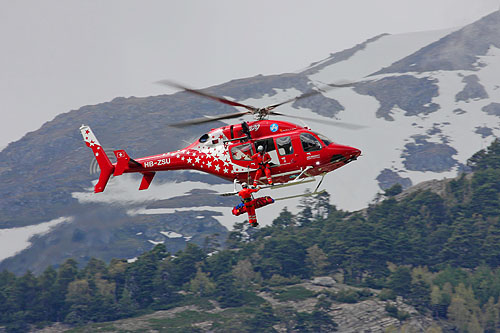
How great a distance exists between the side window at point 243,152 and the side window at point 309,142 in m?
2.91

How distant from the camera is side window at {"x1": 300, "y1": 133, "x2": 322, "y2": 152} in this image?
42375mm

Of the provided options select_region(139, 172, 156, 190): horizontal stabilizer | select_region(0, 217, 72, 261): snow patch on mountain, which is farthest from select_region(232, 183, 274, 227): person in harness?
select_region(0, 217, 72, 261): snow patch on mountain

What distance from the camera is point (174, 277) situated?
7106 inches

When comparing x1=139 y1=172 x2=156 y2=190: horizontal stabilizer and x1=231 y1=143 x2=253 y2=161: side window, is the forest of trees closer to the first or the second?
x1=139 y1=172 x2=156 y2=190: horizontal stabilizer

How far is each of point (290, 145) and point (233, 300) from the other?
129083 millimetres

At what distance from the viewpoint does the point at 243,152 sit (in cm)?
4262

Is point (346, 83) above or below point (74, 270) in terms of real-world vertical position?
above

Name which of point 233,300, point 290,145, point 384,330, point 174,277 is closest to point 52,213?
point 174,277

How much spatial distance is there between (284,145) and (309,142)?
1409 millimetres

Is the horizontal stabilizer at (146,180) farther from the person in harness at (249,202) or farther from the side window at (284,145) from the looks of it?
the side window at (284,145)

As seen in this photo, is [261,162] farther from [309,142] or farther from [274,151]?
[309,142]

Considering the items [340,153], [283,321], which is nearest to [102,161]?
[340,153]

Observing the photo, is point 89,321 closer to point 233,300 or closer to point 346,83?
point 233,300

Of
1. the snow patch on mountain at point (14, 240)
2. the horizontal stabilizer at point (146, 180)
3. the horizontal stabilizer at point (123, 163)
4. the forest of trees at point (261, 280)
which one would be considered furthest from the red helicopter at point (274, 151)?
the snow patch on mountain at point (14, 240)
